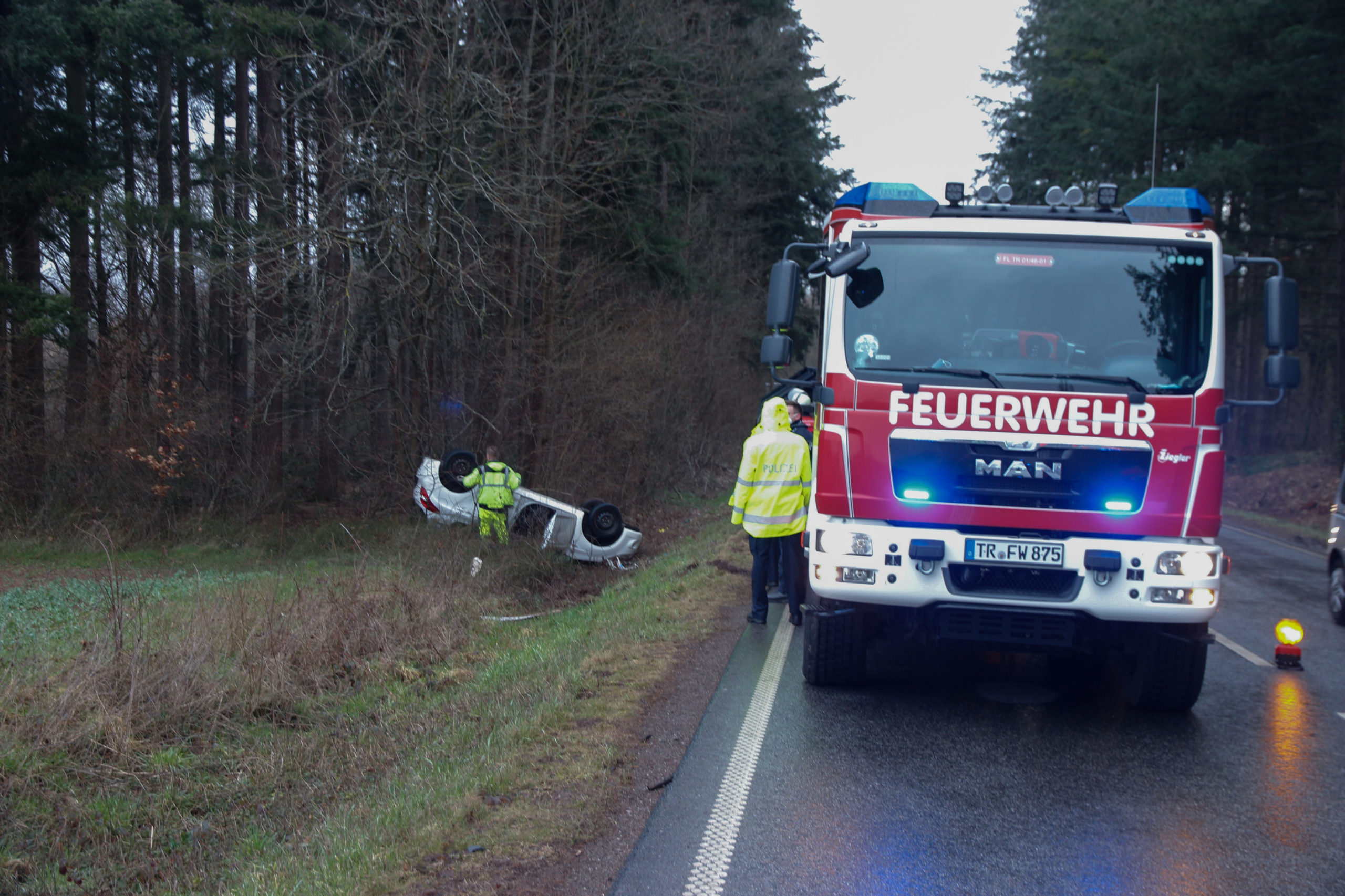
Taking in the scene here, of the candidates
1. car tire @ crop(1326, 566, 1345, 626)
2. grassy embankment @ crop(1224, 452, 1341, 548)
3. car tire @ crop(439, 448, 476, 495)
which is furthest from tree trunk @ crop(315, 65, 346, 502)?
grassy embankment @ crop(1224, 452, 1341, 548)

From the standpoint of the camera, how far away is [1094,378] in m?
6.10

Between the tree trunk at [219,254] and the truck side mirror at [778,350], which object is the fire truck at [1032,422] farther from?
the tree trunk at [219,254]

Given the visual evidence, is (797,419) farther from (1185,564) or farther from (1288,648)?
(1185,564)

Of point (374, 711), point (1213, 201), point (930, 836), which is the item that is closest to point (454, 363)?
point (374, 711)

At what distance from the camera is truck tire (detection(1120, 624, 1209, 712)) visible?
253 inches

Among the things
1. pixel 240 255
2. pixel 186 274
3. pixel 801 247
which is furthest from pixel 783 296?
pixel 186 274

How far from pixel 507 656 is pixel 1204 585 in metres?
5.83

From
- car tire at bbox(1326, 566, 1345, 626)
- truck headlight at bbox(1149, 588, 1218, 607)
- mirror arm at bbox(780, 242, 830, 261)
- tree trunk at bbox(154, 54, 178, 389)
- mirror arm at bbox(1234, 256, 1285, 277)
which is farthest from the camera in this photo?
tree trunk at bbox(154, 54, 178, 389)

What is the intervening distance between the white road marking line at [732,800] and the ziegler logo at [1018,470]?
2.05m

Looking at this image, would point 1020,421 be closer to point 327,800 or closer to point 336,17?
point 327,800

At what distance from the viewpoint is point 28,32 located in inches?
641

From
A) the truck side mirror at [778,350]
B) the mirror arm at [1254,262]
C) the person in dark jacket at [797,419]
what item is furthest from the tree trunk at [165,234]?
the mirror arm at [1254,262]

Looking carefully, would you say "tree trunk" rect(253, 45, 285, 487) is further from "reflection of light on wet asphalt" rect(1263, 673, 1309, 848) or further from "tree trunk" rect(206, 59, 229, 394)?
"reflection of light on wet asphalt" rect(1263, 673, 1309, 848)

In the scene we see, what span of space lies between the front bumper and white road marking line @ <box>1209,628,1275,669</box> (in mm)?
2408
